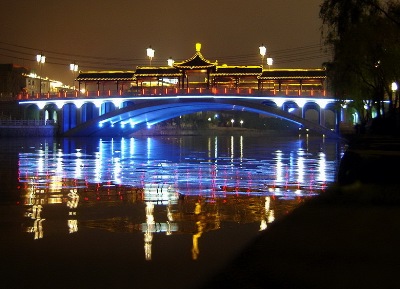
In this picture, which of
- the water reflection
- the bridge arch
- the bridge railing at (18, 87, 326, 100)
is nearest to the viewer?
the water reflection

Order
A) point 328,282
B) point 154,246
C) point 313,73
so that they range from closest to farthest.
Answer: point 328,282
point 154,246
point 313,73

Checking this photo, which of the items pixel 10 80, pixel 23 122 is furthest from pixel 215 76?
pixel 10 80

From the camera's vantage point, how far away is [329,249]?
8695mm

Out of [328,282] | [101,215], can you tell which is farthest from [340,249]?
[101,215]

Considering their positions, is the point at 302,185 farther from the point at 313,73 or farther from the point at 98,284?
the point at 313,73

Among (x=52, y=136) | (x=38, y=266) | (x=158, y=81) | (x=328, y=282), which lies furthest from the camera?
(x=158, y=81)

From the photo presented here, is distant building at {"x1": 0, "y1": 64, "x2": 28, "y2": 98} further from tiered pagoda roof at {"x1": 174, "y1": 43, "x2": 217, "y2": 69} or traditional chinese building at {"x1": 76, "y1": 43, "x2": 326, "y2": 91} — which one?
tiered pagoda roof at {"x1": 174, "y1": 43, "x2": 217, "y2": 69}

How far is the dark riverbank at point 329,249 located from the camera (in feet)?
23.8

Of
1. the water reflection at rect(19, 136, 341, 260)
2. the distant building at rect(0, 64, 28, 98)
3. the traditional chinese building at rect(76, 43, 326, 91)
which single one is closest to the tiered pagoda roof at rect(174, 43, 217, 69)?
the traditional chinese building at rect(76, 43, 326, 91)

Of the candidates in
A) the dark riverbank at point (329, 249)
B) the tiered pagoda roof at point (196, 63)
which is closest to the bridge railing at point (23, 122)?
the tiered pagoda roof at point (196, 63)

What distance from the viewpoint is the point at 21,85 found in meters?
120

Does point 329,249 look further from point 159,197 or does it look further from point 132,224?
point 159,197

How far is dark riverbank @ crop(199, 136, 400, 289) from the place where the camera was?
7.25 metres

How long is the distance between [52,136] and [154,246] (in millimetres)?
75353
